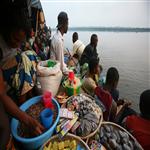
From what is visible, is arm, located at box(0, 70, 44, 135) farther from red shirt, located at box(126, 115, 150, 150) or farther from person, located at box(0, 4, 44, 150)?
red shirt, located at box(126, 115, 150, 150)

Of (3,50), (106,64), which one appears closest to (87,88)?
(3,50)

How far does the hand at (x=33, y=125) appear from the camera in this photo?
142cm

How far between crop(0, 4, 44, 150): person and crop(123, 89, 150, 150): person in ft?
3.28

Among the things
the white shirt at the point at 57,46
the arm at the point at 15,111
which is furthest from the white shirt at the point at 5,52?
the white shirt at the point at 57,46

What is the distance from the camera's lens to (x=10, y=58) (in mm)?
1880

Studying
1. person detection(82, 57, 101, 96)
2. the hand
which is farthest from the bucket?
the hand

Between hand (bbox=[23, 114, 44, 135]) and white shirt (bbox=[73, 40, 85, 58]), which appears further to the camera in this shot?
white shirt (bbox=[73, 40, 85, 58])

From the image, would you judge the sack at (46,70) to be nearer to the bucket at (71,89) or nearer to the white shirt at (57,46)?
the bucket at (71,89)

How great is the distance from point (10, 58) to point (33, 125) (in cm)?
76

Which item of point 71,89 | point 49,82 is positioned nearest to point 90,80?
point 71,89

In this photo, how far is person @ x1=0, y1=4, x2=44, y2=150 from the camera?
4.42ft

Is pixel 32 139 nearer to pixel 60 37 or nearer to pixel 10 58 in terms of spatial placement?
pixel 10 58

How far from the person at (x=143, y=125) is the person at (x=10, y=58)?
1.00 metres

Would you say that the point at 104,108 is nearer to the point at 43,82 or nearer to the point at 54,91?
the point at 54,91
